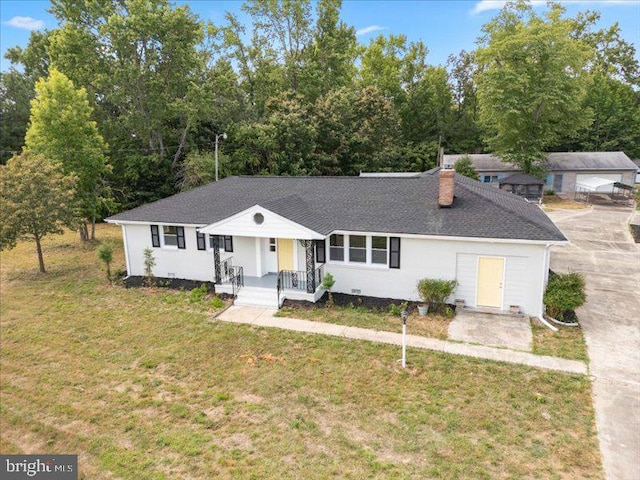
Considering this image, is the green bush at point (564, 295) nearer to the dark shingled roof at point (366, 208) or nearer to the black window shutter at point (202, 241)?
the dark shingled roof at point (366, 208)

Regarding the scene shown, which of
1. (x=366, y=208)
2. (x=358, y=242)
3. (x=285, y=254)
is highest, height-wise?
(x=366, y=208)

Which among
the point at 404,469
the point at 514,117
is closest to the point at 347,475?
the point at 404,469

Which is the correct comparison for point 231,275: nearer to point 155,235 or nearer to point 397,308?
point 155,235

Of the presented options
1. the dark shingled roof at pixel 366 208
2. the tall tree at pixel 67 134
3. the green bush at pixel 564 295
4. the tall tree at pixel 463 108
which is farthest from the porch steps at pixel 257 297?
the tall tree at pixel 463 108

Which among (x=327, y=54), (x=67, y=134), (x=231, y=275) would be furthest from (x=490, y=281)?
(x=327, y=54)

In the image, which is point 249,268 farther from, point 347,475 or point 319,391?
point 347,475

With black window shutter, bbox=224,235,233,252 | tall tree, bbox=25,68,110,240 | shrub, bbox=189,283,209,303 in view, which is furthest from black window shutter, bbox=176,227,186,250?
tall tree, bbox=25,68,110,240
